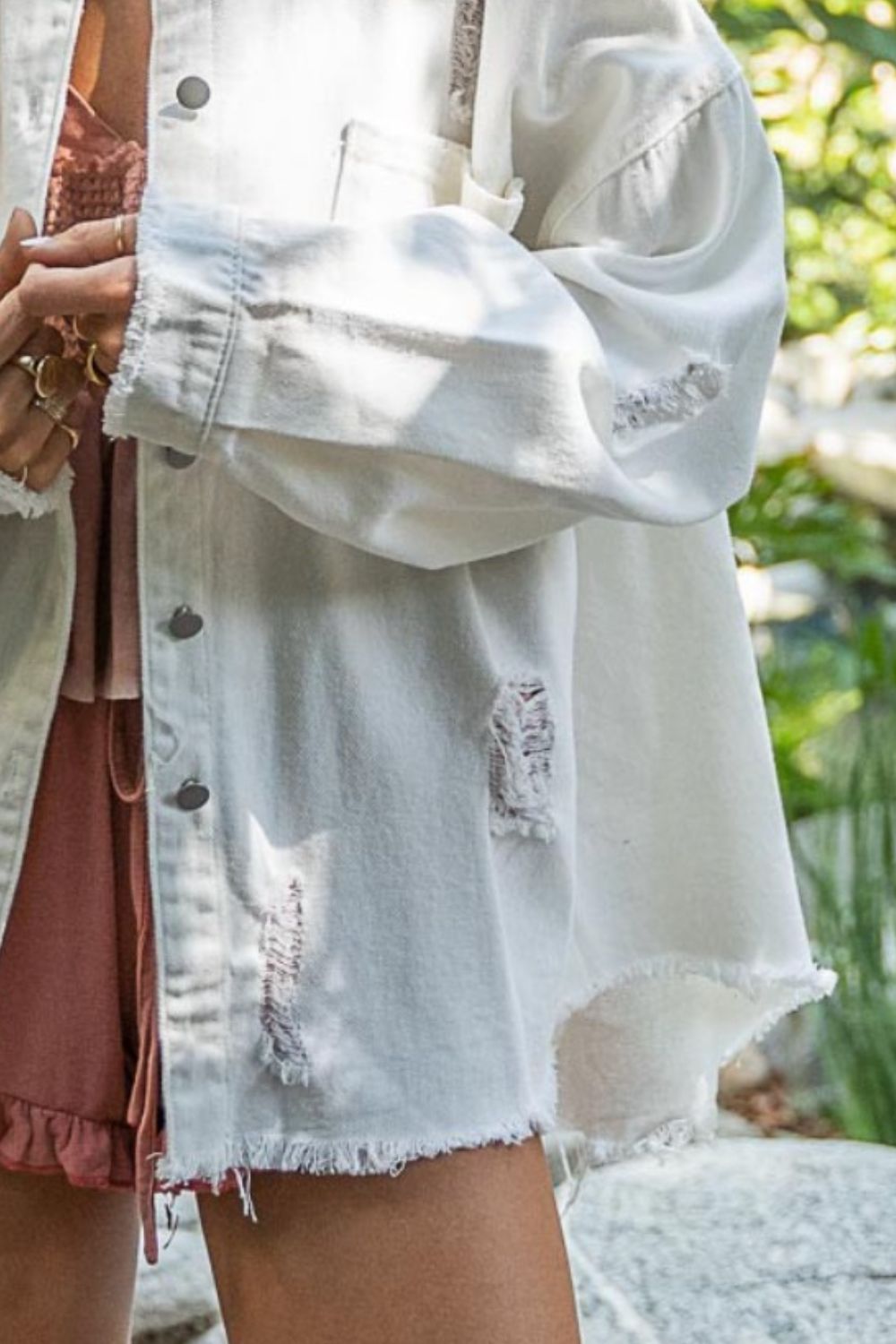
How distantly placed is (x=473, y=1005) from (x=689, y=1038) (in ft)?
1.30

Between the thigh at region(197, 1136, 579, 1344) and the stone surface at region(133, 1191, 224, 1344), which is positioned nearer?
the thigh at region(197, 1136, 579, 1344)

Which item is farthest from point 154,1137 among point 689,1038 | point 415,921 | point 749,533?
point 749,533

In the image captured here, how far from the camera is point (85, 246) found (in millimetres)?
1264

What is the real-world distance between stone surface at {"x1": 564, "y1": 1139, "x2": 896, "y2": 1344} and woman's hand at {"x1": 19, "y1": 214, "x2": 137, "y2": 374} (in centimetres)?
143

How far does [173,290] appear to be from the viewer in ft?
4.05

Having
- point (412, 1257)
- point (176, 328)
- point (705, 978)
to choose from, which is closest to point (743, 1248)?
point (705, 978)

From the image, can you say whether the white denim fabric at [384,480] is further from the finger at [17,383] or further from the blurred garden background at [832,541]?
the blurred garden background at [832,541]

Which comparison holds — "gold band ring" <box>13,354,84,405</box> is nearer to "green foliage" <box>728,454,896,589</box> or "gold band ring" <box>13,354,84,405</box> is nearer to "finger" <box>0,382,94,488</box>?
"finger" <box>0,382,94,488</box>

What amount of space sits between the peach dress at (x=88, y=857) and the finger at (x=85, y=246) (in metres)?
0.14

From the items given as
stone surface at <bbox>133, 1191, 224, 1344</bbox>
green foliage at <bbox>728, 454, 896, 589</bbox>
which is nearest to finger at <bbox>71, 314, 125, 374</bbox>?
stone surface at <bbox>133, 1191, 224, 1344</bbox>

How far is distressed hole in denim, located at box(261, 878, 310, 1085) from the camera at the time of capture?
4.34ft

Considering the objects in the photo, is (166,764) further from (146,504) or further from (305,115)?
(305,115)

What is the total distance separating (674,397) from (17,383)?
0.41 meters

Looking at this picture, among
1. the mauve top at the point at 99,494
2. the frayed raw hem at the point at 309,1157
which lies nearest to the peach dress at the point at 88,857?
the mauve top at the point at 99,494
